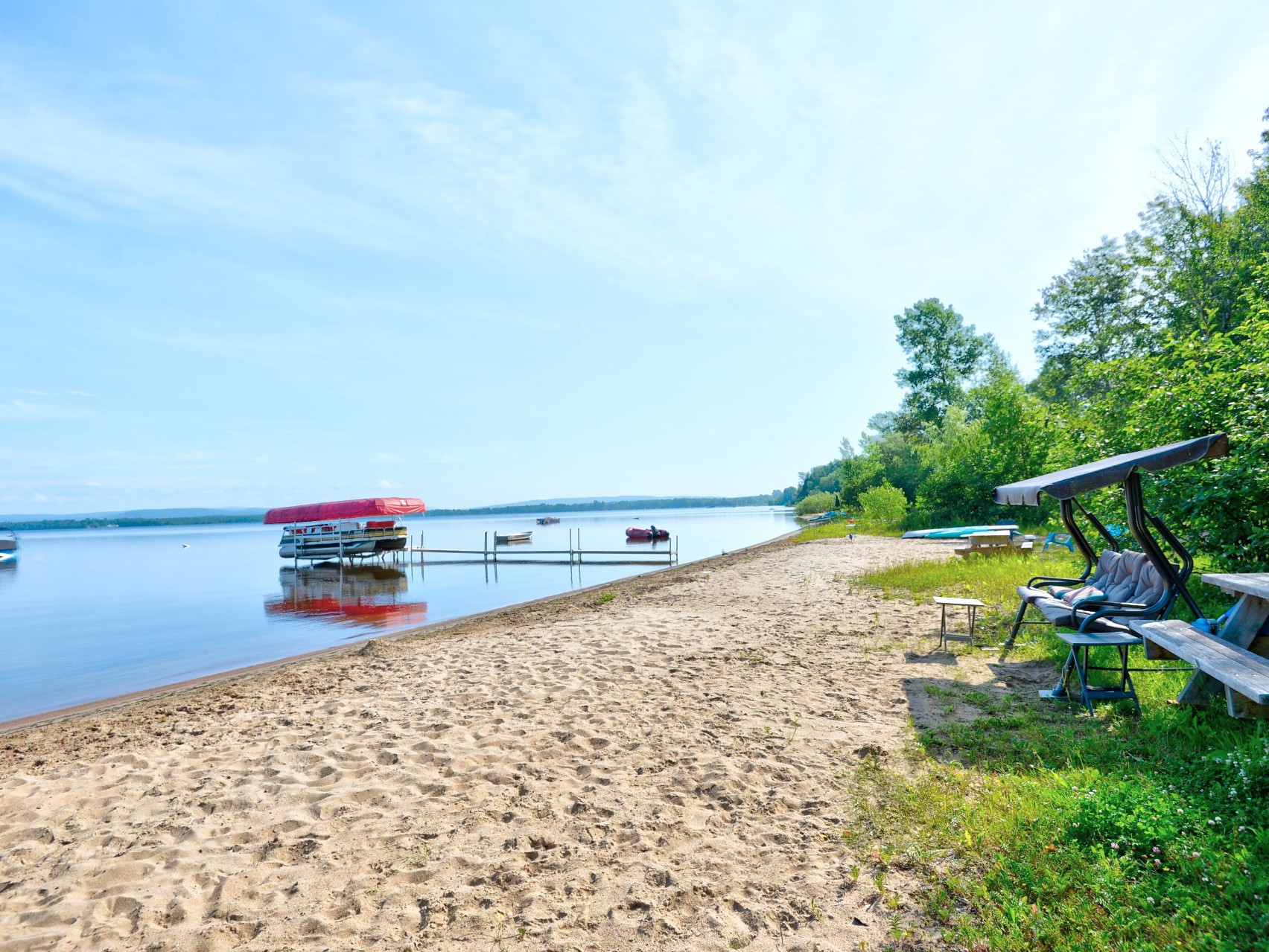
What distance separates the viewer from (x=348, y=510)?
40.0 meters

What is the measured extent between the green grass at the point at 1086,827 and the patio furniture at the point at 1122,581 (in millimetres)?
371

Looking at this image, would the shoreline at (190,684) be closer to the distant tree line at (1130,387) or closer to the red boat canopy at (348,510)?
the distant tree line at (1130,387)

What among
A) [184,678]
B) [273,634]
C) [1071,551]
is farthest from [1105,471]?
[273,634]

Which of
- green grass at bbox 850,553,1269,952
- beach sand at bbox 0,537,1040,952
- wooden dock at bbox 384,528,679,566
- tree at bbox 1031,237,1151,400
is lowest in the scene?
wooden dock at bbox 384,528,679,566

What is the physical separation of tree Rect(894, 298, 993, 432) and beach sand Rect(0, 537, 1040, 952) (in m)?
45.4

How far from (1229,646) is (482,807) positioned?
4.81 meters

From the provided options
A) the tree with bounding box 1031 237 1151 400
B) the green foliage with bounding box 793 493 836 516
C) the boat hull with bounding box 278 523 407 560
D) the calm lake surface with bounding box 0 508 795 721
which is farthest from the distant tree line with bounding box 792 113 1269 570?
the boat hull with bounding box 278 523 407 560

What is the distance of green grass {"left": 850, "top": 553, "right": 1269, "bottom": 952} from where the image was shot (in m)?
2.51

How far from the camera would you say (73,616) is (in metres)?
21.5

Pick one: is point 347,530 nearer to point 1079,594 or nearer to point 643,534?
point 643,534

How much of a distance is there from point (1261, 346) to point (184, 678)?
53.5 ft

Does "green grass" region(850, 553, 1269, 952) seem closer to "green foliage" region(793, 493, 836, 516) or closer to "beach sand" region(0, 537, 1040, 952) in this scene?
"beach sand" region(0, 537, 1040, 952)

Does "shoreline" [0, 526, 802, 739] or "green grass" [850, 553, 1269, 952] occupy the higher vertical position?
"green grass" [850, 553, 1269, 952]

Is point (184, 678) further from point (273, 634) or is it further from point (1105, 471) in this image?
point (1105, 471)
